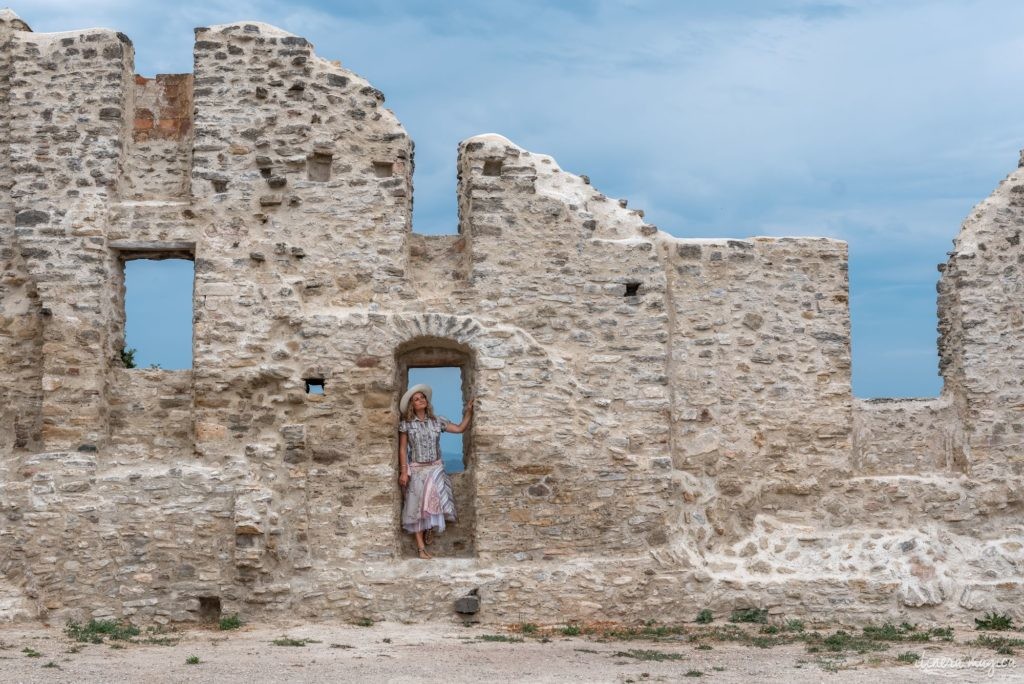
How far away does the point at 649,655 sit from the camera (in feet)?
34.0

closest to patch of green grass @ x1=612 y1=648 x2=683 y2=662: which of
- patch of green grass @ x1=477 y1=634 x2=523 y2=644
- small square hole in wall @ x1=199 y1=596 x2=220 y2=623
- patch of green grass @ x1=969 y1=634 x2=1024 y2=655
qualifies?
patch of green grass @ x1=477 y1=634 x2=523 y2=644

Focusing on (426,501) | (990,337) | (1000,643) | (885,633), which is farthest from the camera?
(990,337)

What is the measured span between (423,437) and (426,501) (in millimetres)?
616

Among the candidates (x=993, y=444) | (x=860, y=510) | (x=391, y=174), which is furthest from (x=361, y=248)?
(x=993, y=444)

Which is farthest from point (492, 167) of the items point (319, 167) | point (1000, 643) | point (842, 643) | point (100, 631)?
point (1000, 643)

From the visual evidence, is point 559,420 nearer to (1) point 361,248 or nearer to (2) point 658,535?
(2) point 658,535

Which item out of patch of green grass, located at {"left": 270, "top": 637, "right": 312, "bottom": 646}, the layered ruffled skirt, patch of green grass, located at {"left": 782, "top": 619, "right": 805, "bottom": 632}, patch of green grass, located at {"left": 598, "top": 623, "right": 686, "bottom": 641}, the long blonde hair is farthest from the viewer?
the long blonde hair

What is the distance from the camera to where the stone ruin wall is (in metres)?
11.9

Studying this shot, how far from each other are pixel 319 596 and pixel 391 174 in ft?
13.6

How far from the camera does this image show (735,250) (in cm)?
1297

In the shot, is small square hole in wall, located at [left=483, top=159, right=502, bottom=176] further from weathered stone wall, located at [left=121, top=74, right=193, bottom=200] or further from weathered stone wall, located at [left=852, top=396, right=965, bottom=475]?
weathered stone wall, located at [left=852, top=396, right=965, bottom=475]

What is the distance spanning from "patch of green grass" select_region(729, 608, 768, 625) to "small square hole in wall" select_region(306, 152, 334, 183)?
5752 millimetres

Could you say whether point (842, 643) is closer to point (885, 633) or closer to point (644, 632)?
point (885, 633)

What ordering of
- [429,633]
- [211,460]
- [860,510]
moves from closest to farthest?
[429,633] → [211,460] → [860,510]
